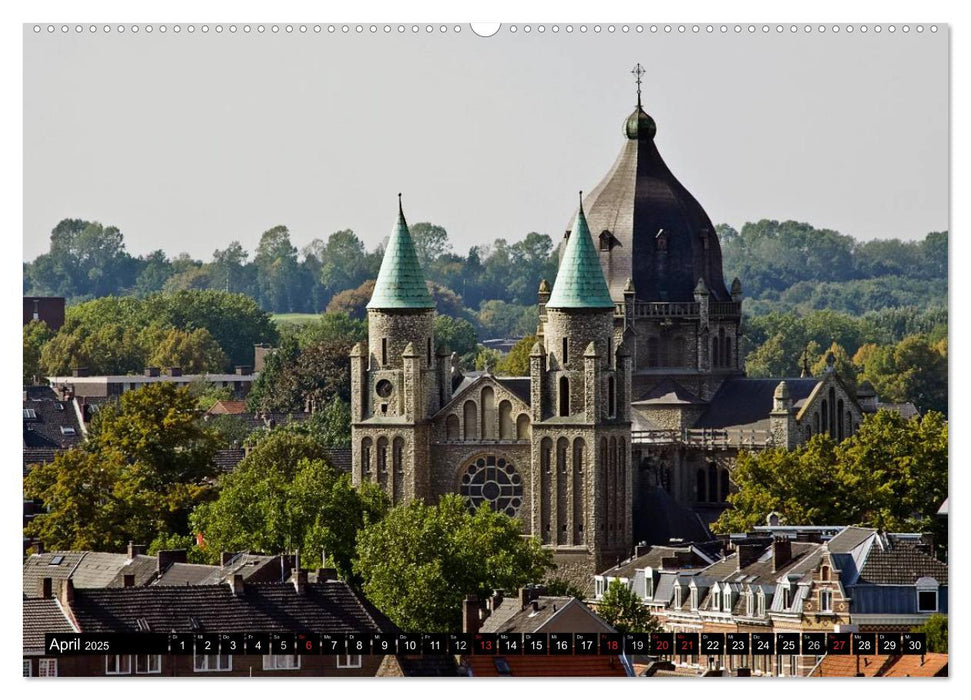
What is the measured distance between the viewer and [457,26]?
6725 cm

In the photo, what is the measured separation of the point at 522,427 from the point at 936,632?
141 feet

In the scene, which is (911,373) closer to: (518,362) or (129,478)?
(518,362)

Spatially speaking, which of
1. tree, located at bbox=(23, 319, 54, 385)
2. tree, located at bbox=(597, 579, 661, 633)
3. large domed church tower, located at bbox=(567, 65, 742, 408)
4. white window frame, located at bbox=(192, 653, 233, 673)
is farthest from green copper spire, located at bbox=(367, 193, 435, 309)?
white window frame, located at bbox=(192, 653, 233, 673)

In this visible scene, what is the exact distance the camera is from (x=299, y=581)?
86.1 meters

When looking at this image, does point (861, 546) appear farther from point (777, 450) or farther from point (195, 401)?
point (195, 401)

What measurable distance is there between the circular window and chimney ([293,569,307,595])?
25920mm

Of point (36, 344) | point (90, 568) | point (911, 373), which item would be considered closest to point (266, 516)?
point (90, 568)

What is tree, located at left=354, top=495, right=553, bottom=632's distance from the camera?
309ft

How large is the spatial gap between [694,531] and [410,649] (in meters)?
43.1

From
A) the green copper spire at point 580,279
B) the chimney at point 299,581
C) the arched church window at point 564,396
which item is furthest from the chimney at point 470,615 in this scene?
the green copper spire at point 580,279

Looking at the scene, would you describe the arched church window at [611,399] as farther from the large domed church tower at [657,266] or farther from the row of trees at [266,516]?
the large domed church tower at [657,266]

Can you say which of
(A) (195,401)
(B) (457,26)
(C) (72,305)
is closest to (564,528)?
(A) (195,401)

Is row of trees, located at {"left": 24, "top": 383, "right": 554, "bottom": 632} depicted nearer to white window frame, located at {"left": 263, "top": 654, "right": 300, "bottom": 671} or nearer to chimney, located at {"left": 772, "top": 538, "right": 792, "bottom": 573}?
→ chimney, located at {"left": 772, "top": 538, "right": 792, "bottom": 573}

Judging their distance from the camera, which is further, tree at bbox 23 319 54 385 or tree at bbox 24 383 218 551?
tree at bbox 23 319 54 385
